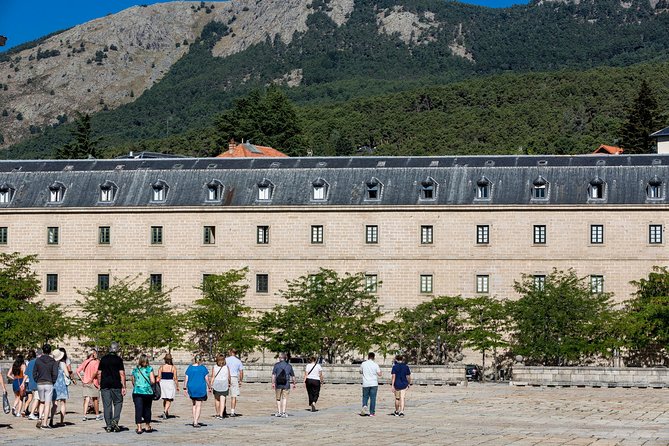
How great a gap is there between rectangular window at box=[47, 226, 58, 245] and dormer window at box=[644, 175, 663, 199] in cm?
3112

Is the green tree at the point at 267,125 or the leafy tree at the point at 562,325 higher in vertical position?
the green tree at the point at 267,125

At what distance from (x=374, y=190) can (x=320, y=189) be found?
290 cm

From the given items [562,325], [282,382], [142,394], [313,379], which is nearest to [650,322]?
[562,325]

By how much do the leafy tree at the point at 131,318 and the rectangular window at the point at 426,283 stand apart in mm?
12454

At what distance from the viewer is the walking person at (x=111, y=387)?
94.8ft

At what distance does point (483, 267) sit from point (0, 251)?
25878 mm

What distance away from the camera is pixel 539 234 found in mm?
70688

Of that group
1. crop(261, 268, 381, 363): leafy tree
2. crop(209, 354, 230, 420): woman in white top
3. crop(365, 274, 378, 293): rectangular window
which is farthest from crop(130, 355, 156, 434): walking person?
crop(365, 274, 378, 293): rectangular window

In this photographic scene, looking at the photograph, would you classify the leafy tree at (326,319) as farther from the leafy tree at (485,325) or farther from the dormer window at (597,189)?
the dormer window at (597,189)

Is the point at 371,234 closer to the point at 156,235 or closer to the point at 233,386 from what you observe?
the point at 156,235

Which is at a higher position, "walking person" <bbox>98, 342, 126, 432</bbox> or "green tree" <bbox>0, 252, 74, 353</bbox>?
"green tree" <bbox>0, 252, 74, 353</bbox>

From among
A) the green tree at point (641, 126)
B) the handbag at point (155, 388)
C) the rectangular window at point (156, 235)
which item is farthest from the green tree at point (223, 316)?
the green tree at point (641, 126)

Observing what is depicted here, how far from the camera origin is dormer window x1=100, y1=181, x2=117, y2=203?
7469 cm

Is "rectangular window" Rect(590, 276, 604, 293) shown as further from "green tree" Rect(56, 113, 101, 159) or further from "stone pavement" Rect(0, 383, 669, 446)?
"green tree" Rect(56, 113, 101, 159)
